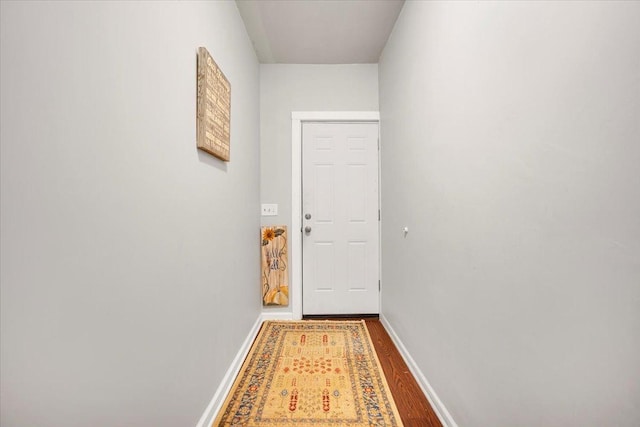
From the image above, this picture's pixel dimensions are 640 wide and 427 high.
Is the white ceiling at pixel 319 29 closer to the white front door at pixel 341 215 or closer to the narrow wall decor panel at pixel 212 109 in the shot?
the white front door at pixel 341 215

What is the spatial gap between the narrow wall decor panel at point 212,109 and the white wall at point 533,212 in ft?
3.86

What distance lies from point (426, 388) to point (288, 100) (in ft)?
8.78

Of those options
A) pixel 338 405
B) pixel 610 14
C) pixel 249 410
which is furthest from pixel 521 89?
pixel 249 410

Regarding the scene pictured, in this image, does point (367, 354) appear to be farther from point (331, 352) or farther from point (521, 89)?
point (521, 89)

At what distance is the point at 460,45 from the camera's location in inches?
54.3

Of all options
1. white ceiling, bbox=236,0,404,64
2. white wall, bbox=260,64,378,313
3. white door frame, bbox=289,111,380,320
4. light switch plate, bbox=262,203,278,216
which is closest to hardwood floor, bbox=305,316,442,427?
A: white door frame, bbox=289,111,380,320

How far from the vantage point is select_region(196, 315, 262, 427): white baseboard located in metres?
1.50

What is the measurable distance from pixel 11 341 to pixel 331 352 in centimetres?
205

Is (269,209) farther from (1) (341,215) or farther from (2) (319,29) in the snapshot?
(2) (319,29)

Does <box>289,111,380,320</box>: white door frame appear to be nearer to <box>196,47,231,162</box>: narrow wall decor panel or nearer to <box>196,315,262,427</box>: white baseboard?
<box>196,315,262,427</box>: white baseboard

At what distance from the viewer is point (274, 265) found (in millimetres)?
3057

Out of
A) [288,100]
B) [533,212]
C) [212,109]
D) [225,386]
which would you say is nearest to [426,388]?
[225,386]

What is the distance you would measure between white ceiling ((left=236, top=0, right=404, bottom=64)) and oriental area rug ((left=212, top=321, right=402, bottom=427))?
2.55 metres

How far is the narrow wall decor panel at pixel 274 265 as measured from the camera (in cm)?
304
